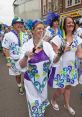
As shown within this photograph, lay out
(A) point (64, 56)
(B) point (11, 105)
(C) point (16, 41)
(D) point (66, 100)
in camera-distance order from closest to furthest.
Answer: (A) point (64, 56) < (D) point (66, 100) < (B) point (11, 105) < (C) point (16, 41)

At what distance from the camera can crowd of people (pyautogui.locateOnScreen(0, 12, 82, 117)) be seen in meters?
3.82

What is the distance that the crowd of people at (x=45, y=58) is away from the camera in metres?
3.82

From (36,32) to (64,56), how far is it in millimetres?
897

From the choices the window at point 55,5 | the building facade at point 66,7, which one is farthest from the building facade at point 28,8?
the window at point 55,5

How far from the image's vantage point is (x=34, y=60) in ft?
12.4

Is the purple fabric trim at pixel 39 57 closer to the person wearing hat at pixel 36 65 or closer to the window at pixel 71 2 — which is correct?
the person wearing hat at pixel 36 65

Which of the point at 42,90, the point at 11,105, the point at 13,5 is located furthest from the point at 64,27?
the point at 13,5

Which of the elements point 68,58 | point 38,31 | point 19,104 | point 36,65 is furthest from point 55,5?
point 36,65

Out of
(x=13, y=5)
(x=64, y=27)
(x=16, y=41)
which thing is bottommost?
(x=13, y=5)

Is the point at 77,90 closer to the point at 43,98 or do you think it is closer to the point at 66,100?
the point at 66,100

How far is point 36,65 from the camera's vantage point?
3.82 metres

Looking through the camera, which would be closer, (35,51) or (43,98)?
(35,51)

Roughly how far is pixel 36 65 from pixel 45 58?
0.16m

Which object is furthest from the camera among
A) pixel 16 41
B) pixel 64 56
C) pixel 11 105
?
pixel 16 41
